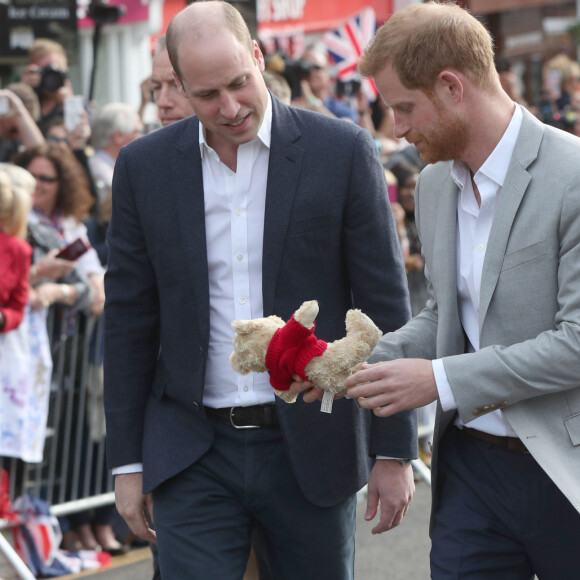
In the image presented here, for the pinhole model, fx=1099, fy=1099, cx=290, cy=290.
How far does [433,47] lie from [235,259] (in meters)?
0.90

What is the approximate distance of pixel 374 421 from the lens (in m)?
3.40

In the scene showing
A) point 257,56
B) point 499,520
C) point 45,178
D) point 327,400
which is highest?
point 257,56

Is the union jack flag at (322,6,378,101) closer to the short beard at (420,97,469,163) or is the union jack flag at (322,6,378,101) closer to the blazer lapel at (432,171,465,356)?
the blazer lapel at (432,171,465,356)

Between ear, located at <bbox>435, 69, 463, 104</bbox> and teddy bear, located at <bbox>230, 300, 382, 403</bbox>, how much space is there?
611mm

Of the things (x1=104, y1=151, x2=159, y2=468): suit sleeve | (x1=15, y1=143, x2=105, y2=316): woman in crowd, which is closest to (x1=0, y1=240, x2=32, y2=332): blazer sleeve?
(x1=15, y1=143, x2=105, y2=316): woman in crowd

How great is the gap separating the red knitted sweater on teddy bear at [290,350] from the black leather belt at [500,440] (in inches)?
21.0

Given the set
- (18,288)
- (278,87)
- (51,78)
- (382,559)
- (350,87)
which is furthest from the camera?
(350,87)

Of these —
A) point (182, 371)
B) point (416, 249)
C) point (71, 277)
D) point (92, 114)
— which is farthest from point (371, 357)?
point (92, 114)

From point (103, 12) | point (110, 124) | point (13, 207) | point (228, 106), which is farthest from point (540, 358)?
point (103, 12)

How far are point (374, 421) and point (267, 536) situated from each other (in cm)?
49

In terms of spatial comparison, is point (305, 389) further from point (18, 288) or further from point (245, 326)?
point (18, 288)

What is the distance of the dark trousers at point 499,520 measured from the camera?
2.90 meters

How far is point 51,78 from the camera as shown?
8.23 m

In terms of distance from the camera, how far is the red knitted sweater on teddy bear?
279 centimetres
